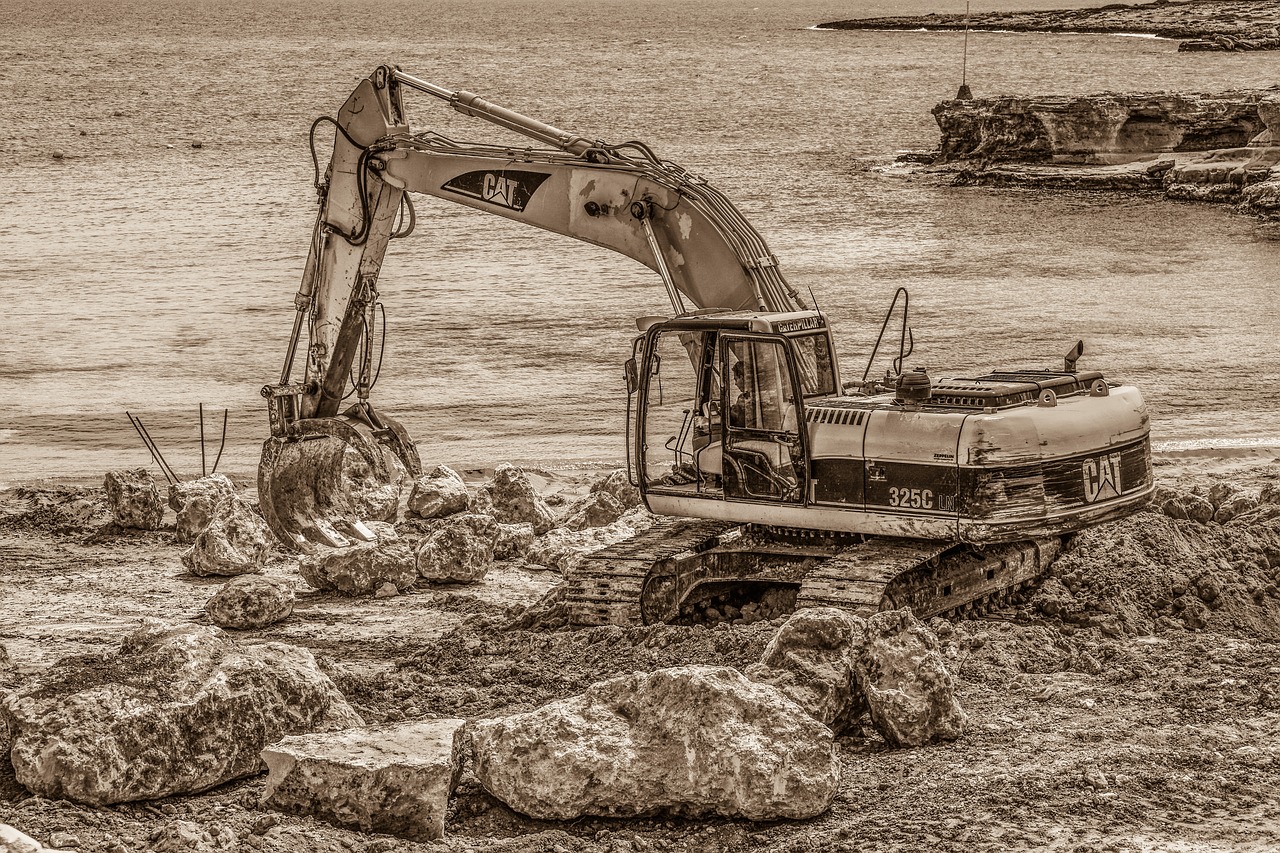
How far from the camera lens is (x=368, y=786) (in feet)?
25.0

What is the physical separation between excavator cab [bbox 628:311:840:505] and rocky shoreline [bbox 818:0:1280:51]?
76020mm

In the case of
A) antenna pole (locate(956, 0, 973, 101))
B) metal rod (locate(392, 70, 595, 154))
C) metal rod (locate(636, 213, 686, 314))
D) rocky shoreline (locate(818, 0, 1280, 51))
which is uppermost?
rocky shoreline (locate(818, 0, 1280, 51))

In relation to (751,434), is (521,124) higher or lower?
higher

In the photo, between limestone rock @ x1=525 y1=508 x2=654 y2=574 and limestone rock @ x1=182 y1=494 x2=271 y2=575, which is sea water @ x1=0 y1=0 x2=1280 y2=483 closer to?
limestone rock @ x1=525 y1=508 x2=654 y2=574

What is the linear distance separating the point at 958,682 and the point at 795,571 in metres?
1.82

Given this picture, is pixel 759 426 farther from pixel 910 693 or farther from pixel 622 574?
pixel 910 693

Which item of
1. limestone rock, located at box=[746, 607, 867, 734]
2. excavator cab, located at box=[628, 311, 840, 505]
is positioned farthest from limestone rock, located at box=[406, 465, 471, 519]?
limestone rock, located at box=[746, 607, 867, 734]

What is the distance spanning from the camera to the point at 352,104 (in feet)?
43.0

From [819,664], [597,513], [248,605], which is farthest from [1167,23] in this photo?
[819,664]

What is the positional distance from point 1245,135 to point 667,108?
2970 centimetres

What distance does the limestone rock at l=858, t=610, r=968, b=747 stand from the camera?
8539 mm

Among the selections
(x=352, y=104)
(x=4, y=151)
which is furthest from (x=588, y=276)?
(x=4, y=151)

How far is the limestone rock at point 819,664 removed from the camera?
868 cm

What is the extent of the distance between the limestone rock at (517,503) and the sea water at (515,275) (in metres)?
2.89
